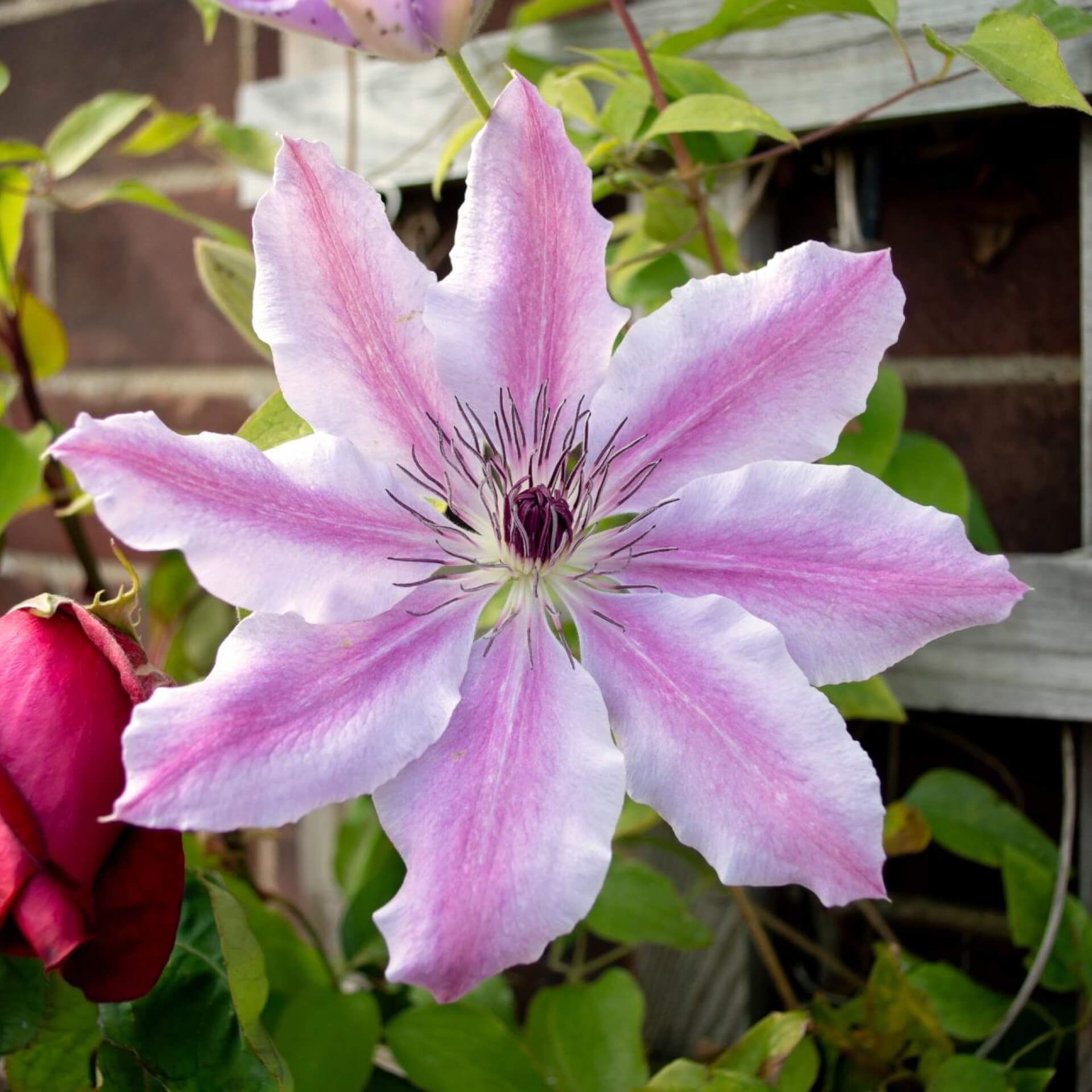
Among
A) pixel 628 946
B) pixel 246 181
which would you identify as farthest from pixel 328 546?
pixel 246 181

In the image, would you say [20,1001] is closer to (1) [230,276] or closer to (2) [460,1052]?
(2) [460,1052]

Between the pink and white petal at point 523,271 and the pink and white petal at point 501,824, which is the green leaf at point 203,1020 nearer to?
the pink and white petal at point 501,824

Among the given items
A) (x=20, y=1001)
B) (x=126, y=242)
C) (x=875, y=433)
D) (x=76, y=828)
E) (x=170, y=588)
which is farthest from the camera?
(x=126, y=242)

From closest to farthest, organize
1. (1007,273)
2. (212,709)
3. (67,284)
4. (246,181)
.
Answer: (212,709) → (1007,273) → (246,181) → (67,284)

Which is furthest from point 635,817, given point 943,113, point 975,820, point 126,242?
point 126,242

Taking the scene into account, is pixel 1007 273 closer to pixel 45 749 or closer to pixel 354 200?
pixel 354 200

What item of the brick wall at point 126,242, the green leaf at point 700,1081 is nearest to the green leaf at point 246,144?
the brick wall at point 126,242

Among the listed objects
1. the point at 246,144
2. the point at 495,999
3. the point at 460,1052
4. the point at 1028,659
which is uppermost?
the point at 246,144
